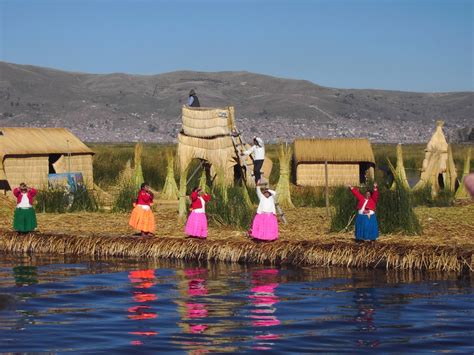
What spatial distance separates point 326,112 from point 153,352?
10377 cm

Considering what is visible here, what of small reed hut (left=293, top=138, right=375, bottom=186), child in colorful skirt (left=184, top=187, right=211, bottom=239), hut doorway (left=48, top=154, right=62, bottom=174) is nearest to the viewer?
child in colorful skirt (left=184, top=187, right=211, bottom=239)

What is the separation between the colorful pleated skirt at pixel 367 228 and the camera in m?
15.5

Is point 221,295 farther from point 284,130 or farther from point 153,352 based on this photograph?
point 284,130

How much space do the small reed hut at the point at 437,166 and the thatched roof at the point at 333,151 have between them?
3928mm

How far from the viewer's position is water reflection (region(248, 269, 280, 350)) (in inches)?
426

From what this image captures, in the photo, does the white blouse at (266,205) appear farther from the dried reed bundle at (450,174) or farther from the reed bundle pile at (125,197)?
the dried reed bundle at (450,174)

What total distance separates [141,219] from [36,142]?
1061 centimetres

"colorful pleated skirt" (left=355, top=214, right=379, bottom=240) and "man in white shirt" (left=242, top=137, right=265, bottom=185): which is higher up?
"man in white shirt" (left=242, top=137, right=265, bottom=185)

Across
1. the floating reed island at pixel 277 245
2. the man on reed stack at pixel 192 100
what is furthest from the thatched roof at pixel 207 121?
the floating reed island at pixel 277 245

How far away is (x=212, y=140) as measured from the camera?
74.7ft

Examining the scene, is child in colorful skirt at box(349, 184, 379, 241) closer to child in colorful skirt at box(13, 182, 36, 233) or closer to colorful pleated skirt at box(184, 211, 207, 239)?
colorful pleated skirt at box(184, 211, 207, 239)

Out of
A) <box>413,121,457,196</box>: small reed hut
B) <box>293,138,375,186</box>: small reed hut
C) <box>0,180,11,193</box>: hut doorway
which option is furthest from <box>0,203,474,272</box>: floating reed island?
<box>293,138,375,186</box>: small reed hut

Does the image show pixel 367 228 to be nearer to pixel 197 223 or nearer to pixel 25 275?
pixel 197 223

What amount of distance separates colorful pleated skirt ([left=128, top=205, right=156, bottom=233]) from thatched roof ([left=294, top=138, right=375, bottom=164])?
12415 millimetres
